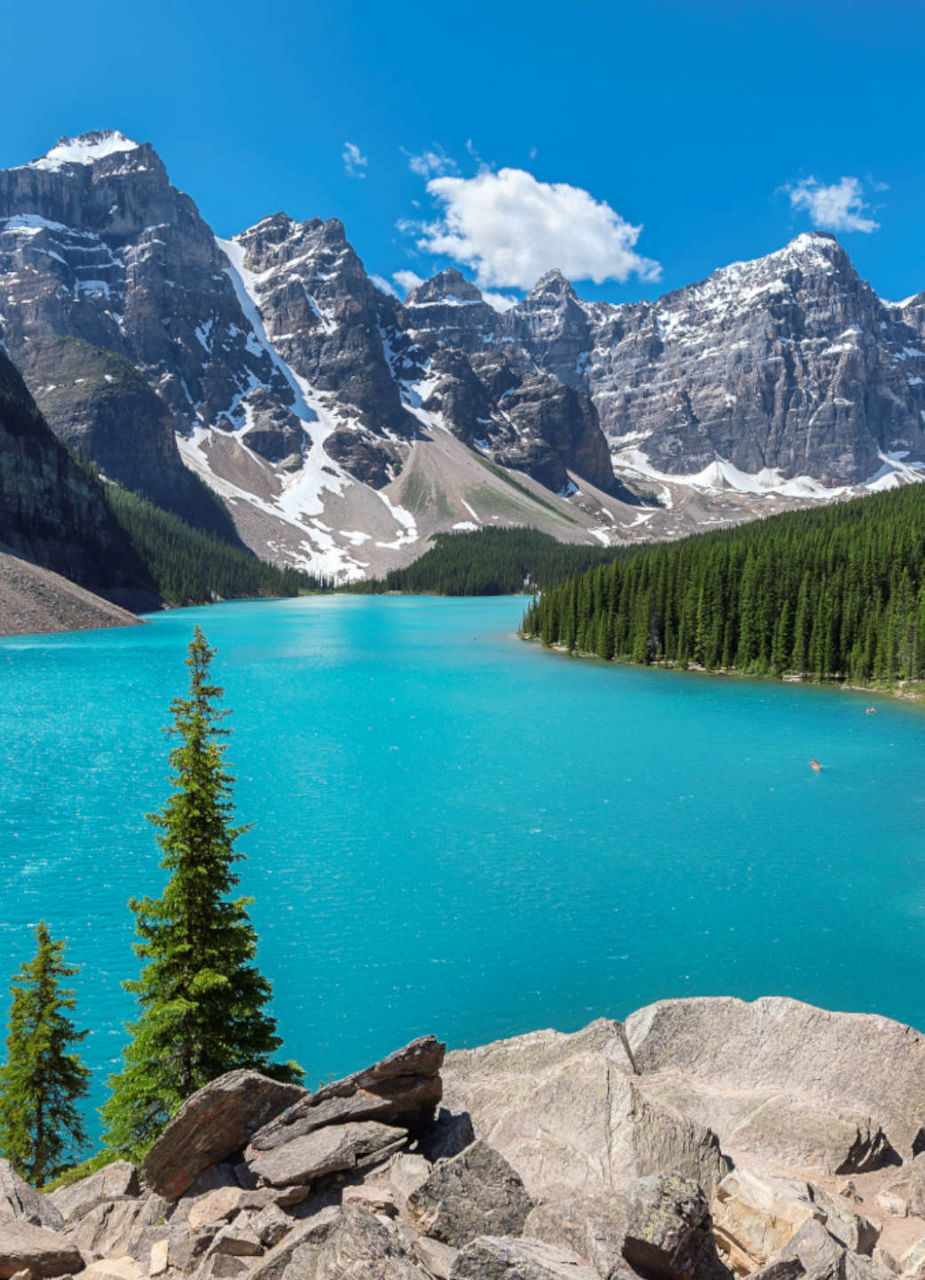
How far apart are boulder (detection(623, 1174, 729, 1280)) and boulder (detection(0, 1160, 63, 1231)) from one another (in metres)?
7.01

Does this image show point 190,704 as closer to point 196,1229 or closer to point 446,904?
point 196,1229

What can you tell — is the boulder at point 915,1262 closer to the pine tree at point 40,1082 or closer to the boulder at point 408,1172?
the boulder at point 408,1172

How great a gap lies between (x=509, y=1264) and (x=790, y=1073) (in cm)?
869

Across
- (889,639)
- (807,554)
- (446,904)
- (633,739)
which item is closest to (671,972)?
(446,904)

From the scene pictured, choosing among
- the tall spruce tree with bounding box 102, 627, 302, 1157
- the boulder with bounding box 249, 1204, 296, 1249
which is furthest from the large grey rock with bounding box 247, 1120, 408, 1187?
the tall spruce tree with bounding box 102, 627, 302, 1157

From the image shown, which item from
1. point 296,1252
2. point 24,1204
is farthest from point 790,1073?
point 24,1204

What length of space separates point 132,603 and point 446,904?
157 meters

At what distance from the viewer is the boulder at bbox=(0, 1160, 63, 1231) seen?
9562 mm

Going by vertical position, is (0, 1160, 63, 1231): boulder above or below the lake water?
above

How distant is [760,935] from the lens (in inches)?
975

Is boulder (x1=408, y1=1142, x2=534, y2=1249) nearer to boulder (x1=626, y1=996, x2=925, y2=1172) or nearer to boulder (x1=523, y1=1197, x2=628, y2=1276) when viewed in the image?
boulder (x1=523, y1=1197, x2=628, y2=1276)

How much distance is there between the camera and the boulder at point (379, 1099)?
10.5 metres

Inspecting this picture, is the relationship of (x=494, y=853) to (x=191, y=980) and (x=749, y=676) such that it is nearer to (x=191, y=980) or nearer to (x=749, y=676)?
(x=191, y=980)

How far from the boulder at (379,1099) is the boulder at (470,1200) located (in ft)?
6.13
